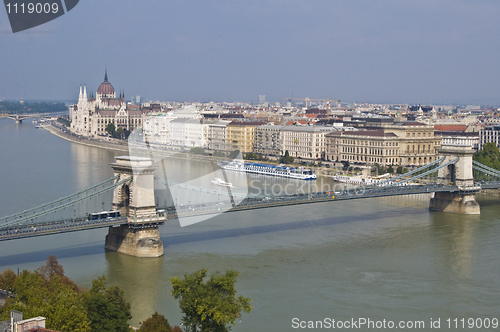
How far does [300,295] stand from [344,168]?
869 inches

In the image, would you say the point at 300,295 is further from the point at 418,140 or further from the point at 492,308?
the point at 418,140

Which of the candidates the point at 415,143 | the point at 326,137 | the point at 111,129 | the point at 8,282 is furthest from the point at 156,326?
the point at 111,129

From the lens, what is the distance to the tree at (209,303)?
8719 millimetres

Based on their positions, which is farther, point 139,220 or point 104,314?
point 139,220

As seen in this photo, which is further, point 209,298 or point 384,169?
point 384,169

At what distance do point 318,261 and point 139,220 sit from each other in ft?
12.3

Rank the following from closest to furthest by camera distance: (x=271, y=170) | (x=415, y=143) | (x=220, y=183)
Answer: (x=220, y=183)
(x=271, y=170)
(x=415, y=143)

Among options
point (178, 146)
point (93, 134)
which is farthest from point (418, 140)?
point (93, 134)

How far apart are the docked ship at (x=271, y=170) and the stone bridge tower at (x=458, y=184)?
27.2ft

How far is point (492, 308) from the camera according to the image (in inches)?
443

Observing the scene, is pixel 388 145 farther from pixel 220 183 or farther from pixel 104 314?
pixel 104 314

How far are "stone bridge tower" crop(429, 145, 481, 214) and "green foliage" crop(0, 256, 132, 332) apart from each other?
43.9ft

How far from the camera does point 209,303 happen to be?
28.7ft

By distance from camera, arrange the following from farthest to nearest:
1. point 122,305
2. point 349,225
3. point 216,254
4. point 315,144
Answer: point 315,144 → point 349,225 → point 216,254 → point 122,305
